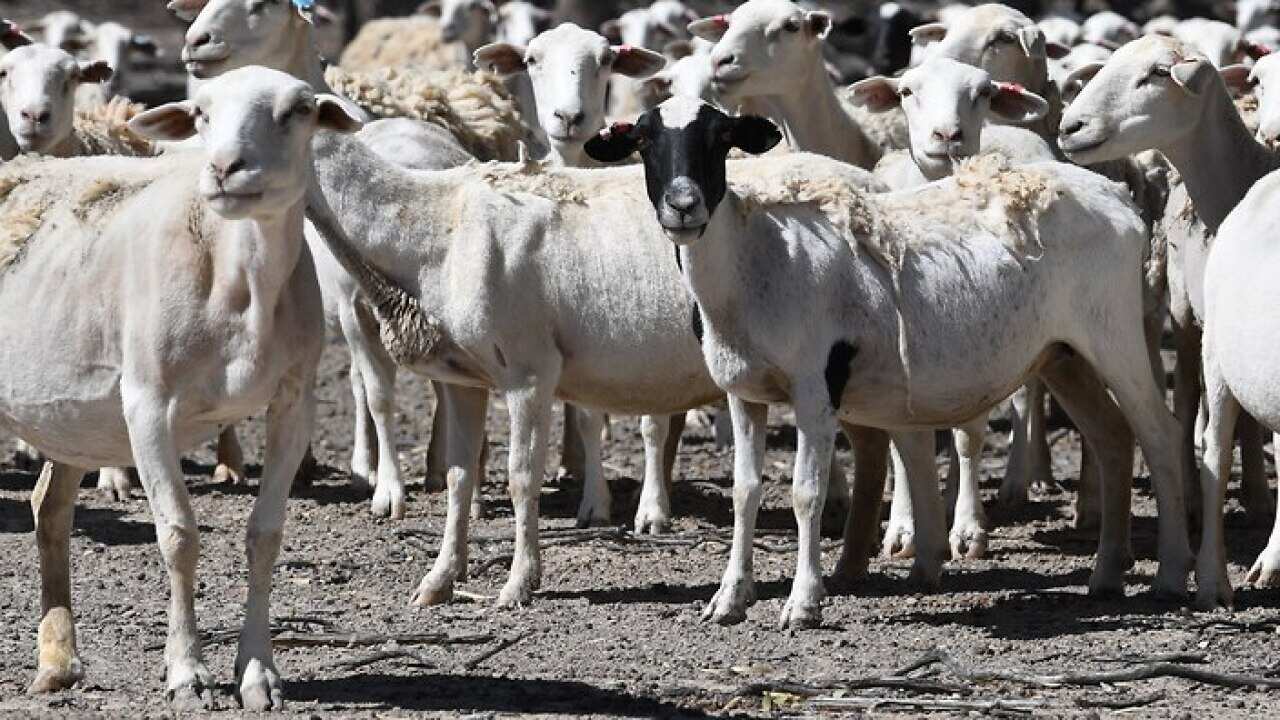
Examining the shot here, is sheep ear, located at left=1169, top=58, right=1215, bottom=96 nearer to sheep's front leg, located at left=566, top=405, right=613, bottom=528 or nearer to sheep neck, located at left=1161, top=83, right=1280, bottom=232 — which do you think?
sheep neck, located at left=1161, top=83, right=1280, bottom=232

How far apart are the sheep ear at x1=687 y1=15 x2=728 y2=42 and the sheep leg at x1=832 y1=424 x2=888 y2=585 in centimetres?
386

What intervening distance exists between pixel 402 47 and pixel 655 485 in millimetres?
12124

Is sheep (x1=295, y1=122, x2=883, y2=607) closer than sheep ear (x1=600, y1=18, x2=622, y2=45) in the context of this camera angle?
Yes

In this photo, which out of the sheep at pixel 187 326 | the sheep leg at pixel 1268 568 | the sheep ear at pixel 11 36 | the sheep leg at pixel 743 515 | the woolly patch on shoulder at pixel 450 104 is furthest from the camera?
the sheep ear at pixel 11 36

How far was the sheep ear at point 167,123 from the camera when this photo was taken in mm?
7486

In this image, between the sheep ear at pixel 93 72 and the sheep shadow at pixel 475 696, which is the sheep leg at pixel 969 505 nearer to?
the sheep shadow at pixel 475 696

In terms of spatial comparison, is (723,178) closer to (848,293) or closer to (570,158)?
(848,293)

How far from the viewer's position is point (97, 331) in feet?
24.4

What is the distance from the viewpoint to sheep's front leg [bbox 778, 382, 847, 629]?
8.80 meters

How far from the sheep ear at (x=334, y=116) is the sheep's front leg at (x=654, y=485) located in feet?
13.3

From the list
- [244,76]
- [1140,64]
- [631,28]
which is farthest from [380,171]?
[631,28]

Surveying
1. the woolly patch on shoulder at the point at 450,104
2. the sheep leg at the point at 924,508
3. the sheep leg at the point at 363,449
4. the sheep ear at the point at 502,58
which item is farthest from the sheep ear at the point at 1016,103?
the sheep leg at the point at 363,449

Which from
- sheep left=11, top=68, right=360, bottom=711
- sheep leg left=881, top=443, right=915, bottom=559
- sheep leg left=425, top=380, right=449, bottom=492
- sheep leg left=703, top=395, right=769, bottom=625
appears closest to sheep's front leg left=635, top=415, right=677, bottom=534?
sheep leg left=881, top=443, right=915, bottom=559

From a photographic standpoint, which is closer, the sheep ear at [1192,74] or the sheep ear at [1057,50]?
the sheep ear at [1192,74]
